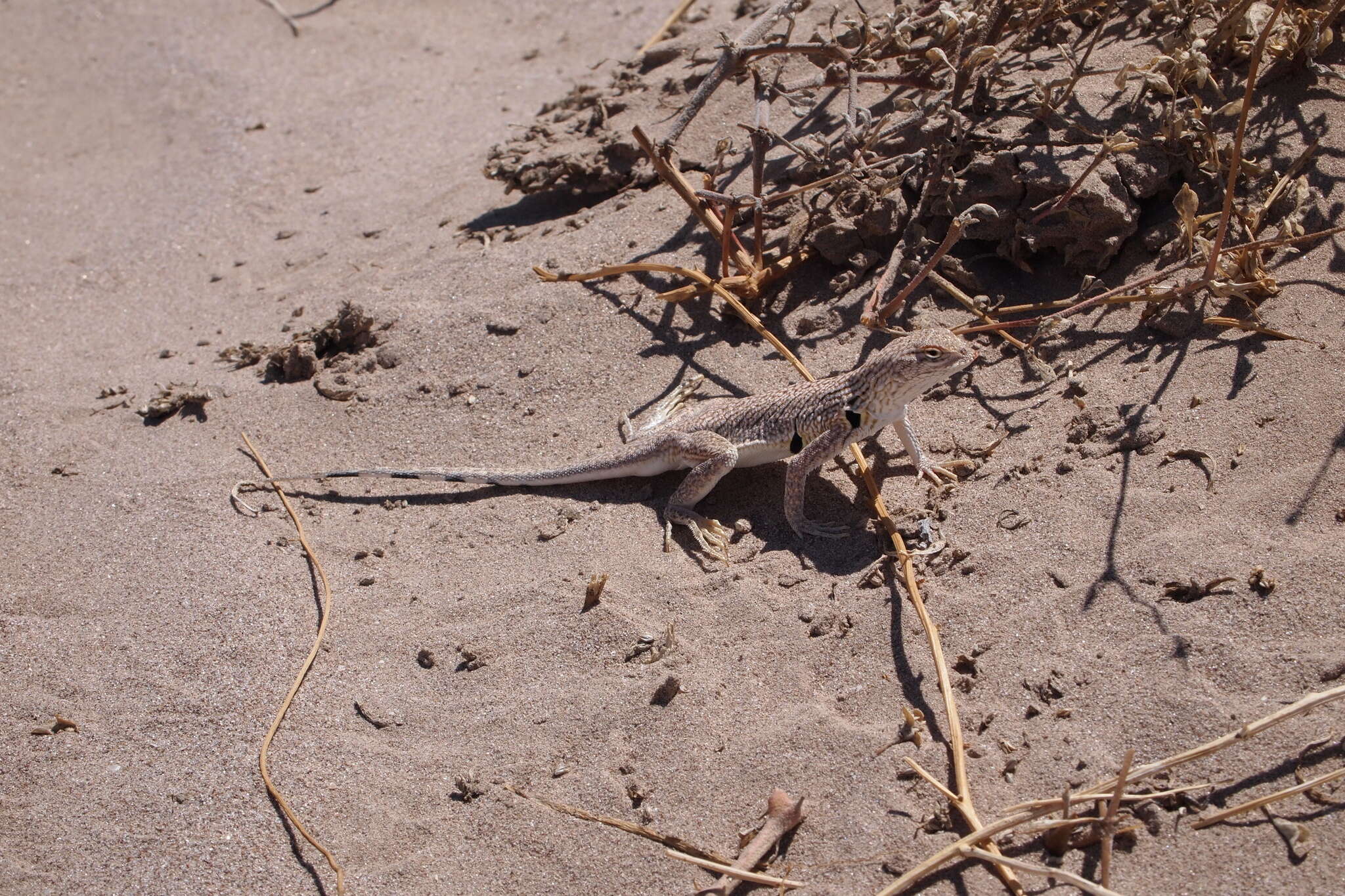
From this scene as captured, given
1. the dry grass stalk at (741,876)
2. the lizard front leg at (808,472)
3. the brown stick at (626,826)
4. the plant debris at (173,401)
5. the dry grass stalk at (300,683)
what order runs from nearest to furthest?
1. the dry grass stalk at (741,876)
2. the brown stick at (626,826)
3. the dry grass stalk at (300,683)
4. the lizard front leg at (808,472)
5. the plant debris at (173,401)

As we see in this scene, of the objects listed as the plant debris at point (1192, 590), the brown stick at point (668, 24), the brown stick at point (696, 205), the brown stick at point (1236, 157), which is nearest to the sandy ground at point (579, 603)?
the plant debris at point (1192, 590)

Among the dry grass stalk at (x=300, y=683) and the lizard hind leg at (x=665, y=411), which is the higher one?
the lizard hind leg at (x=665, y=411)

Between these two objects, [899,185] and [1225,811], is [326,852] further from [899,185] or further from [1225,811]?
[899,185]

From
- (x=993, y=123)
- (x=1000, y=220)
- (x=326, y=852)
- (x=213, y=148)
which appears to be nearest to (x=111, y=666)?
(x=326, y=852)

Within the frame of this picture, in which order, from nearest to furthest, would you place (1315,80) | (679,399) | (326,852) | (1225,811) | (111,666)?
(1225,811)
(326,852)
(111,666)
(1315,80)
(679,399)

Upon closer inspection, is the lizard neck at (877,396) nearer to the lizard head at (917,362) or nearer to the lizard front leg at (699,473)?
the lizard head at (917,362)

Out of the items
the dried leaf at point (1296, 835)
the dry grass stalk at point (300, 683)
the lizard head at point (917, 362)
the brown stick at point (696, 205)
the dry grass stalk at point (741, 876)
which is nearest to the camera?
the dried leaf at point (1296, 835)

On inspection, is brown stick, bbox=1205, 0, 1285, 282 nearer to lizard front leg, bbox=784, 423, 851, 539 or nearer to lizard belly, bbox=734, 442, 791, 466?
lizard front leg, bbox=784, 423, 851, 539

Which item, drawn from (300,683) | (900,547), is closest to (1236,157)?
(900,547)
